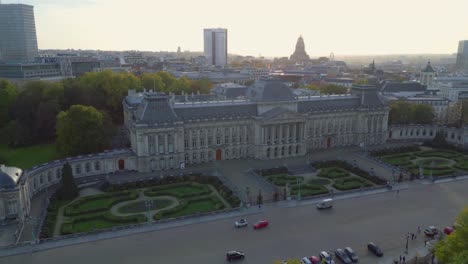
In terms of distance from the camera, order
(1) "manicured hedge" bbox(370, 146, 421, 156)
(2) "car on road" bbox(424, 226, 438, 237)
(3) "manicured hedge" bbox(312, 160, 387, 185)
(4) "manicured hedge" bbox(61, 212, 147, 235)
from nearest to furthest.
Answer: (2) "car on road" bbox(424, 226, 438, 237)
(4) "manicured hedge" bbox(61, 212, 147, 235)
(3) "manicured hedge" bbox(312, 160, 387, 185)
(1) "manicured hedge" bbox(370, 146, 421, 156)

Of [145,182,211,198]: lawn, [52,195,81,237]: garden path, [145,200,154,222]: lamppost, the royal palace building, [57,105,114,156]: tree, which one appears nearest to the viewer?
[52,195,81,237]: garden path

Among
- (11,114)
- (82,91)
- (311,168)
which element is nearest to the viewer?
(311,168)

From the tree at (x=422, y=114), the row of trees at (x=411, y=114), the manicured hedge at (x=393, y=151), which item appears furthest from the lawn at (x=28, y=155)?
the tree at (x=422, y=114)

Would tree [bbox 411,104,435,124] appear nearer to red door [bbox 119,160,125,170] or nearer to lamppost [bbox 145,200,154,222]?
red door [bbox 119,160,125,170]

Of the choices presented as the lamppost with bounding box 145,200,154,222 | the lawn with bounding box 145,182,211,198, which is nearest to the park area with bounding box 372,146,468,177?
the lawn with bounding box 145,182,211,198

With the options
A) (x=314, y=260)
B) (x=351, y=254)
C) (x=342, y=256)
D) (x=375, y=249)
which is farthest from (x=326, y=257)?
(x=375, y=249)

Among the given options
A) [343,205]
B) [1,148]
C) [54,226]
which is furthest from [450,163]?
[1,148]

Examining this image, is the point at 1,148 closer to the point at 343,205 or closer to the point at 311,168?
the point at 311,168

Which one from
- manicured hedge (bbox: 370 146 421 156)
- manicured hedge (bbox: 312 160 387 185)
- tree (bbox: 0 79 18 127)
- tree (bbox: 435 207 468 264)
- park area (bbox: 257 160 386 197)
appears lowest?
park area (bbox: 257 160 386 197)
